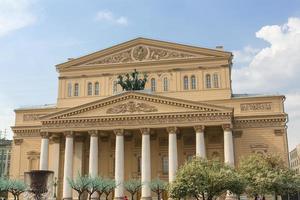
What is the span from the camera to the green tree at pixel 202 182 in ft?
116

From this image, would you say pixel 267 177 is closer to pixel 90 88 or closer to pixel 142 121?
pixel 142 121

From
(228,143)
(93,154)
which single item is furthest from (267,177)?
(93,154)

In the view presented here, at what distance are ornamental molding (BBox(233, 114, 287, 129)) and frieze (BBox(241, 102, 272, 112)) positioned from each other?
1.38 metres

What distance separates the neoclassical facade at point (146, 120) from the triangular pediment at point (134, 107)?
Result: 0.11 metres

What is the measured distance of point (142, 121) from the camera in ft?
164

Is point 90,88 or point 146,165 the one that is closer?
point 146,165

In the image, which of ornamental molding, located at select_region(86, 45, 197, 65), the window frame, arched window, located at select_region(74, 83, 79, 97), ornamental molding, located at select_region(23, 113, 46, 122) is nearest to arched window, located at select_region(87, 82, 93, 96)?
the window frame

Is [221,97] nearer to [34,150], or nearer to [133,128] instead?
[133,128]

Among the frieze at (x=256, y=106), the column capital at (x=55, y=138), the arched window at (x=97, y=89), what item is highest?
the arched window at (x=97, y=89)

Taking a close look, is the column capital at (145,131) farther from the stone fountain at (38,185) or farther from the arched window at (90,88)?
the stone fountain at (38,185)

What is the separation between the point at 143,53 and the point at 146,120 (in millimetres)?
12532

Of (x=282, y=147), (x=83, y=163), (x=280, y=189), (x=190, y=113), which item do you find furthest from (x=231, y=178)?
(x=83, y=163)

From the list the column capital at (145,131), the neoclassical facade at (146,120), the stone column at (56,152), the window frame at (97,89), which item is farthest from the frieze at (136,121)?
the window frame at (97,89)

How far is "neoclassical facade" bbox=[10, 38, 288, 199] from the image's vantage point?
4925 cm
